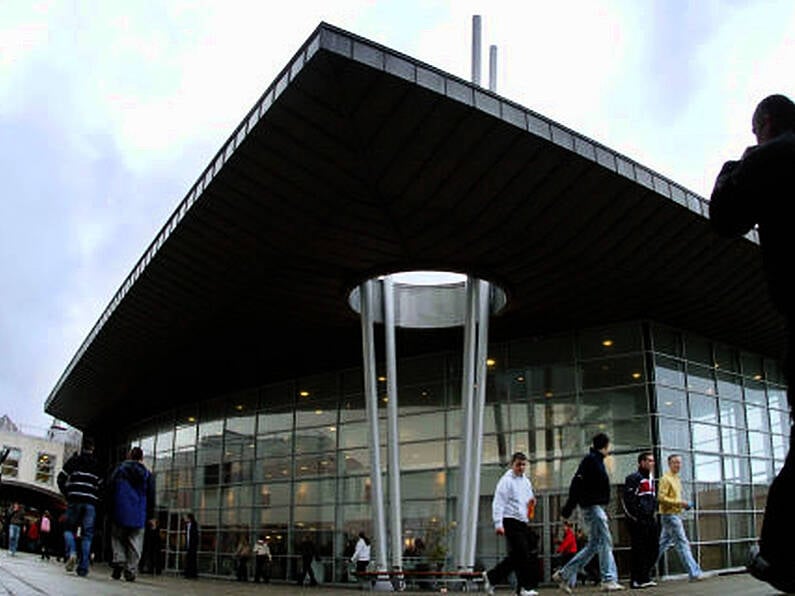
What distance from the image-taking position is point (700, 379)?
2092 cm

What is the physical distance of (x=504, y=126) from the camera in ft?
39.3

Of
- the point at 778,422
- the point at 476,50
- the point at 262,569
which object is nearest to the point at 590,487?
the point at 476,50

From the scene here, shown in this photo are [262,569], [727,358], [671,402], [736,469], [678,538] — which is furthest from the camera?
[262,569]

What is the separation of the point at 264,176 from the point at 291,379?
557 inches

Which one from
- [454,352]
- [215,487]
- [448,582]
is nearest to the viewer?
[448,582]

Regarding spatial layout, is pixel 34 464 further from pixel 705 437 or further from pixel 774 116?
pixel 774 116

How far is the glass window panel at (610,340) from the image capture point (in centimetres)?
2016

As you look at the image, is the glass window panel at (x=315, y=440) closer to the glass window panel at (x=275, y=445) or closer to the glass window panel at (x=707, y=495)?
the glass window panel at (x=275, y=445)

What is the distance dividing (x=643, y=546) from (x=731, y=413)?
38.4 feet

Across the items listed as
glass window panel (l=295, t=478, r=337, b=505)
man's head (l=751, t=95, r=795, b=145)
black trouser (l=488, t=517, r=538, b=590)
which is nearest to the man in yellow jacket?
black trouser (l=488, t=517, r=538, b=590)

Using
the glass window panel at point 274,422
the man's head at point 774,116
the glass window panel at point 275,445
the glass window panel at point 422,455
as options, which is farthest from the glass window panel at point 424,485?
the man's head at point 774,116

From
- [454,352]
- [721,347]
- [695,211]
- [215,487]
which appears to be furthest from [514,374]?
[215,487]

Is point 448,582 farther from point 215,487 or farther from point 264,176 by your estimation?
point 215,487

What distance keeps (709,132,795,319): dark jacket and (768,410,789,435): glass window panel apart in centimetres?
2144
